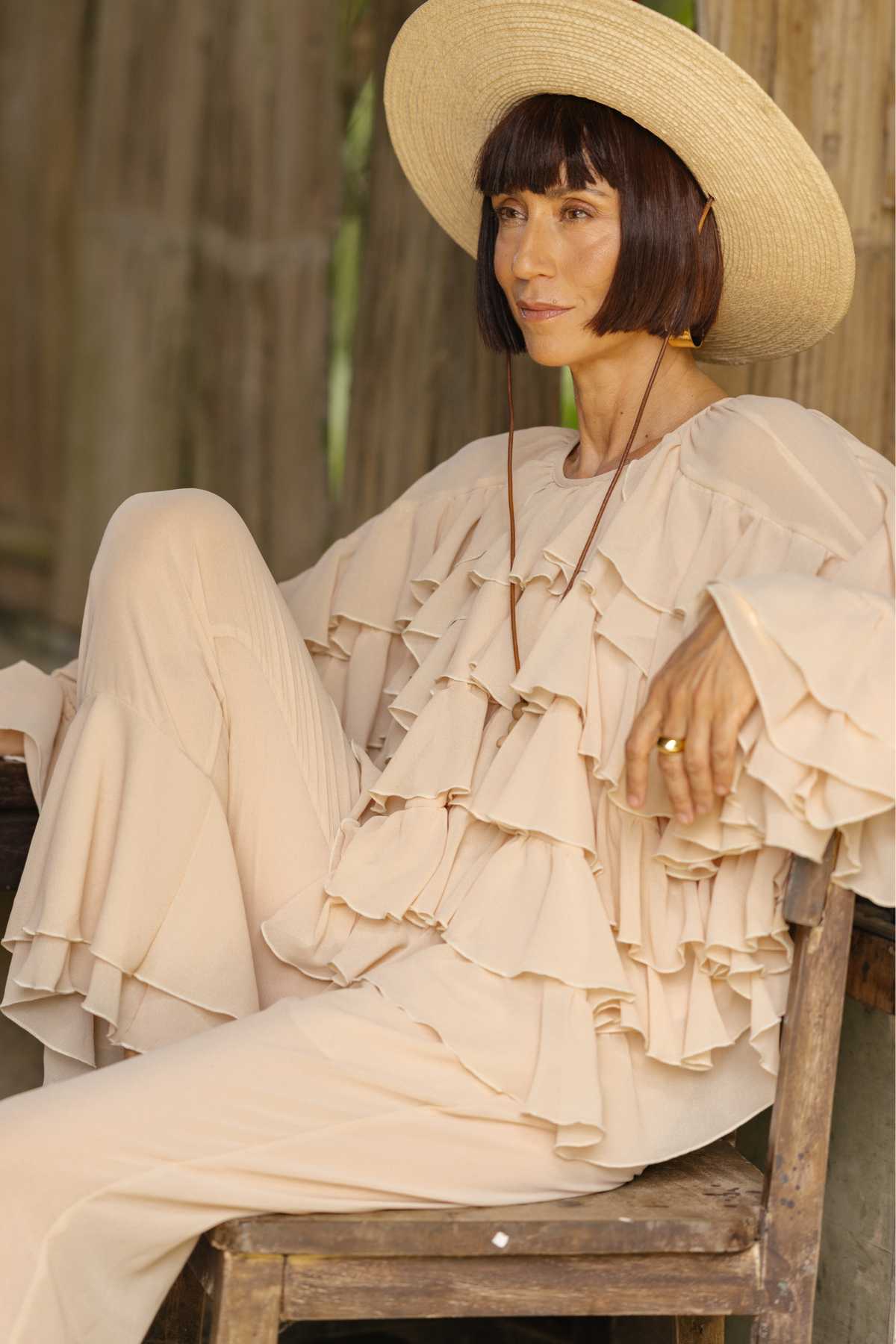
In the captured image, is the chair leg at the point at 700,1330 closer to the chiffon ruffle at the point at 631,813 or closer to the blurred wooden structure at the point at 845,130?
the chiffon ruffle at the point at 631,813

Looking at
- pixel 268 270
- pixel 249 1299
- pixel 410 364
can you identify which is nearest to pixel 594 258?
pixel 249 1299

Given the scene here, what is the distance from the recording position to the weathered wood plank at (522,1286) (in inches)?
52.6

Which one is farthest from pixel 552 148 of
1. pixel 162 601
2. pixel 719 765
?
pixel 719 765

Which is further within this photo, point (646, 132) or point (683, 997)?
point (646, 132)

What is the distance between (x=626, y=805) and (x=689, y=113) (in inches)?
33.3

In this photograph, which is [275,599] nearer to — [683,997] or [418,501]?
[418,501]

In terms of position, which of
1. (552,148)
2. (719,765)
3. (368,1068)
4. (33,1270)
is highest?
(552,148)

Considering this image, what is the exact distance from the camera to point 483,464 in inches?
83.4

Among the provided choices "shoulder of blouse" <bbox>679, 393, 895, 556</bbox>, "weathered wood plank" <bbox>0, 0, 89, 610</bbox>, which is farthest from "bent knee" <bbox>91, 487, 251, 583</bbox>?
"weathered wood plank" <bbox>0, 0, 89, 610</bbox>

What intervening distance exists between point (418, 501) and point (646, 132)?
591mm

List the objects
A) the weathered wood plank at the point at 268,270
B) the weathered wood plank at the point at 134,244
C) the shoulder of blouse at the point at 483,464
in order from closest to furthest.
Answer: the shoulder of blouse at the point at 483,464
the weathered wood plank at the point at 268,270
the weathered wood plank at the point at 134,244

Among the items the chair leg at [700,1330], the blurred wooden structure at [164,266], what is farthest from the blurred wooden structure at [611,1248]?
the blurred wooden structure at [164,266]

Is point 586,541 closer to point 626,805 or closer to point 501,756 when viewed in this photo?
point 501,756

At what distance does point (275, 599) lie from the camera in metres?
1.79
